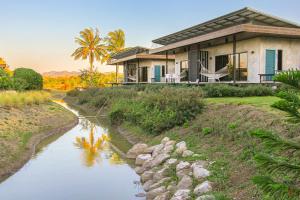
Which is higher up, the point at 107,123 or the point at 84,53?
the point at 84,53

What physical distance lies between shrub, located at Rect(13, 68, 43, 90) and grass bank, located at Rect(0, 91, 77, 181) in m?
7.20

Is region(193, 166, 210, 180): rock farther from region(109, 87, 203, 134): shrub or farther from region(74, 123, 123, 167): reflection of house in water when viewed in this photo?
region(109, 87, 203, 134): shrub

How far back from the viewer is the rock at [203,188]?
20.6 ft

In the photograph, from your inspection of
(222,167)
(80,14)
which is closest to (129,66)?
(80,14)

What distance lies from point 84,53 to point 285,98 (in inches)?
2196

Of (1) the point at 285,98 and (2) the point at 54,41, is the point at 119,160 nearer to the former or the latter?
(1) the point at 285,98

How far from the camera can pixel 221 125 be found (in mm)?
9328

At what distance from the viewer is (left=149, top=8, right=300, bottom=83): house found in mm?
16578

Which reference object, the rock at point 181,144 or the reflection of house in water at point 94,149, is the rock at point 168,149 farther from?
the reflection of house in water at point 94,149

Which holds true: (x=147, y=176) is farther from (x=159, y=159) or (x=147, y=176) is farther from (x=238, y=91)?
(x=238, y=91)

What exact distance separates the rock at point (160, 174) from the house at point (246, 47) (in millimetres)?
9255

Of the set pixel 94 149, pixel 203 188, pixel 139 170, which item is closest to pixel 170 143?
pixel 139 170

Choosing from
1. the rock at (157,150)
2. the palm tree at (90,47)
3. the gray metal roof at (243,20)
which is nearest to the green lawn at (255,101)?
the rock at (157,150)

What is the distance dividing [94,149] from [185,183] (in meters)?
7.21
